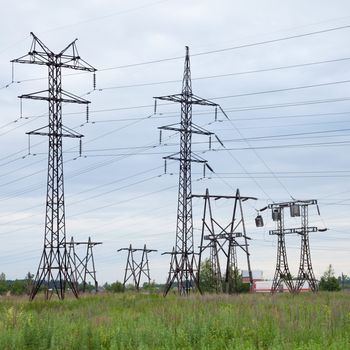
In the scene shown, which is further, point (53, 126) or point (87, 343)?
Result: point (53, 126)

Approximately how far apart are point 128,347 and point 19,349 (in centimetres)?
247

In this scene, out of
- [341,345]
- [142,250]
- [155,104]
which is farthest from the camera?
[142,250]

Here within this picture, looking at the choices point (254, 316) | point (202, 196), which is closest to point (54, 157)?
point (202, 196)

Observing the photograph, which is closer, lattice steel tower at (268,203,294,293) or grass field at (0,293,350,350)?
grass field at (0,293,350,350)

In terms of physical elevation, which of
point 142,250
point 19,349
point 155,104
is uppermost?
point 155,104

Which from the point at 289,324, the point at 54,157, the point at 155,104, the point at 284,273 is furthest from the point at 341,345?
the point at 284,273

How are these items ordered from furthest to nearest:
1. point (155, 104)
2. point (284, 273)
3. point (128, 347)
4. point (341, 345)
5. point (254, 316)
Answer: point (284, 273) < point (155, 104) < point (254, 316) < point (128, 347) < point (341, 345)

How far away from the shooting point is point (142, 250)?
74.0 m

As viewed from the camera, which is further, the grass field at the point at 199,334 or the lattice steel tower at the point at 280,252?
the lattice steel tower at the point at 280,252

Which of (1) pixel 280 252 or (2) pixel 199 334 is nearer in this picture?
(2) pixel 199 334

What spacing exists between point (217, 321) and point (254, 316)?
190 cm

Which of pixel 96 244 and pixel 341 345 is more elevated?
pixel 96 244

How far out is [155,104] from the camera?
41500 mm

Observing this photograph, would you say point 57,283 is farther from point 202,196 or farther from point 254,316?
point 254,316
